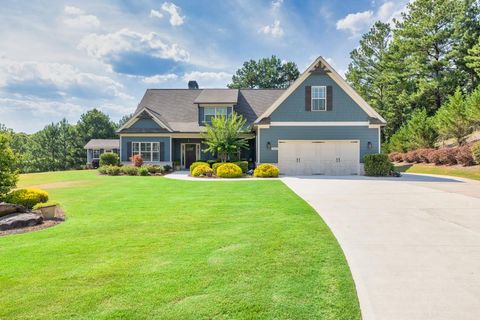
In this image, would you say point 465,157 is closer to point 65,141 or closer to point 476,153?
point 476,153

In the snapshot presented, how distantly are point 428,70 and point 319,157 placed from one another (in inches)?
829

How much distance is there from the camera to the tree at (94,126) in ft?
189

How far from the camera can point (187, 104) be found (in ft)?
92.5

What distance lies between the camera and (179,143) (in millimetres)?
26234

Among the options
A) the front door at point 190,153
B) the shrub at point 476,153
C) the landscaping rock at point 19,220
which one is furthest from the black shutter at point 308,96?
the landscaping rock at point 19,220

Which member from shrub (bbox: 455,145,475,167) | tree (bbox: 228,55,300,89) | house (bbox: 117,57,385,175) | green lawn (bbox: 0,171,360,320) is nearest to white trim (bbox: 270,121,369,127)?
house (bbox: 117,57,385,175)

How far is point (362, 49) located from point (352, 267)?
4479cm

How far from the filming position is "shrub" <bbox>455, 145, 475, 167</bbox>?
19312mm

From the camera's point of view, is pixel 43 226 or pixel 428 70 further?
pixel 428 70

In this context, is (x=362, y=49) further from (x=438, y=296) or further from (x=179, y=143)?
(x=438, y=296)

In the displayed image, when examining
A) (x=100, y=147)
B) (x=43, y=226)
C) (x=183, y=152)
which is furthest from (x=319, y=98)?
(x=100, y=147)

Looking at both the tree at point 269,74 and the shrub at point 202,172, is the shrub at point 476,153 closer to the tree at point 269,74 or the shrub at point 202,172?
the shrub at point 202,172

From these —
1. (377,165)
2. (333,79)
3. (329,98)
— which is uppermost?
(333,79)

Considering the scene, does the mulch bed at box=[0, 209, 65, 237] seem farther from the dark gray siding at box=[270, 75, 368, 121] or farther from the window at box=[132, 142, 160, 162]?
the window at box=[132, 142, 160, 162]
